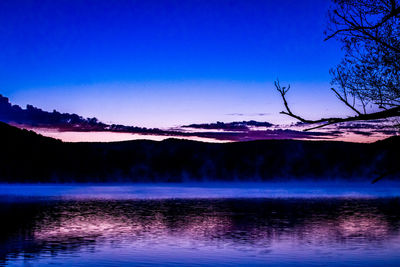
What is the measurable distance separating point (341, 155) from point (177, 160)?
2179 inches

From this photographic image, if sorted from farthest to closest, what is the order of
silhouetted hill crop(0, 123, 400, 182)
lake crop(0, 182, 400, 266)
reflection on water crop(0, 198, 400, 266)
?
silhouetted hill crop(0, 123, 400, 182), reflection on water crop(0, 198, 400, 266), lake crop(0, 182, 400, 266)

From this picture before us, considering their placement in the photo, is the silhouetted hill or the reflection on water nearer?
the reflection on water

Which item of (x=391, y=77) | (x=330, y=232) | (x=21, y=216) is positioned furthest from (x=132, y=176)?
(x=391, y=77)

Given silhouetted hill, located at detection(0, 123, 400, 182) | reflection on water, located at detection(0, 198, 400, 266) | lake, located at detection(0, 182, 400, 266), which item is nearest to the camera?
lake, located at detection(0, 182, 400, 266)

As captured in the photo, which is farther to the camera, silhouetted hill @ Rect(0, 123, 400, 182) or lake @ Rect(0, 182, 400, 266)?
silhouetted hill @ Rect(0, 123, 400, 182)

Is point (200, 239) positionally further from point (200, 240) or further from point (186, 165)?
point (186, 165)

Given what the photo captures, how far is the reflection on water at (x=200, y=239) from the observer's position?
1798 cm

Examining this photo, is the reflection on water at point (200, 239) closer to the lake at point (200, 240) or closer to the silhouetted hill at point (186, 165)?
the lake at point (200, 240)

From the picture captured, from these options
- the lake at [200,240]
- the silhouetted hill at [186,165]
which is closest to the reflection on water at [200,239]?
the lake at [200,240]

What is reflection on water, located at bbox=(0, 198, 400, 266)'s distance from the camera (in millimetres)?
17984

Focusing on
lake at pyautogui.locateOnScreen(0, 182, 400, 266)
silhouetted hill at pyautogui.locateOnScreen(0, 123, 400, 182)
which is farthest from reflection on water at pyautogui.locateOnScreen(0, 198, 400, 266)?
silhouetted hill at pyautogui.locateOnScreen(0, 123, 400, 182)

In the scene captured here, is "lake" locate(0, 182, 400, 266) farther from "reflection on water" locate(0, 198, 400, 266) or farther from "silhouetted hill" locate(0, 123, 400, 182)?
"silhouetted hill" locate(0, 123, 400, 182)

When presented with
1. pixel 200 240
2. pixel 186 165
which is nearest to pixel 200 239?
pixel 200 240

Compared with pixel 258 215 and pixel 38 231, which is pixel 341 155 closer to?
pixel 258 215
